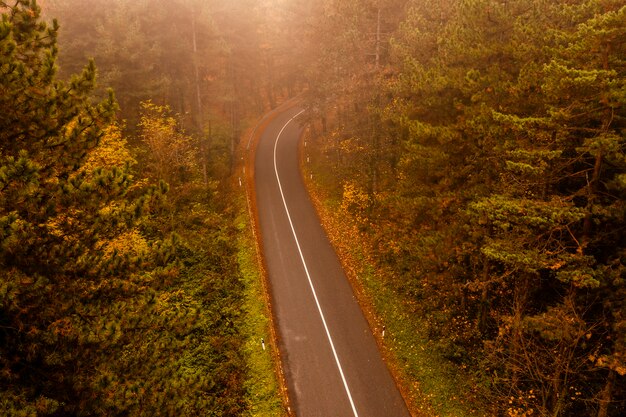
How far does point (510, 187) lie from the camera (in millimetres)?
13258

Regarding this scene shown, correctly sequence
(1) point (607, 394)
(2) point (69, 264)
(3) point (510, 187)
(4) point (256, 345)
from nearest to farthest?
(2) point (69, 264) → (1) point (607, 394) → (3) point (510, 187) → (4) point (256, 345)

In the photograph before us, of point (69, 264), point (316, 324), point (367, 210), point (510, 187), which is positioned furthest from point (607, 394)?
point (367, 210)

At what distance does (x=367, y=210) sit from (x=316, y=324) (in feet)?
32.2

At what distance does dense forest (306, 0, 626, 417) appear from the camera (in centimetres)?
1116

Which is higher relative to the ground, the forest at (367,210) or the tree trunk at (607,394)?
the forest at (367,210)

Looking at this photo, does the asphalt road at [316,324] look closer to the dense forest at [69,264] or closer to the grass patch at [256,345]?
the grass patch at [256,345]

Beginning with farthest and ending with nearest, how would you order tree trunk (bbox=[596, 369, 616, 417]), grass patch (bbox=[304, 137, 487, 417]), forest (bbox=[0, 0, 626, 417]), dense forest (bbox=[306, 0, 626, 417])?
grass patch (bbox=[304, 137, 487, 417])
tree trunk (bbox=[596, 369, 616, 417])
dense forest (bbox=[306, 0, 626, 417])
forest (bbox=[0, 0, 626, 417])

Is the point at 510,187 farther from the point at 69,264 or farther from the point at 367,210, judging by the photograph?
the point at 367,210

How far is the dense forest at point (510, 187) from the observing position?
11.2 m

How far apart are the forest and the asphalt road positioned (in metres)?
1.15

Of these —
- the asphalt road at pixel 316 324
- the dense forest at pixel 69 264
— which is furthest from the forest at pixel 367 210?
the asphalt road at pixel 316 324

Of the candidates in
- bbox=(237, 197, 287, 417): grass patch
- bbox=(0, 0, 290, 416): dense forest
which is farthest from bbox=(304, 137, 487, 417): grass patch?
bbox=(0, 0, 290, 416): dense forest

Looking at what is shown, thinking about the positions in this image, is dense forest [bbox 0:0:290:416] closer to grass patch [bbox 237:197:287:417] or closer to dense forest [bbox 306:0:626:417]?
grass patch [bbox 237:197:287:417]

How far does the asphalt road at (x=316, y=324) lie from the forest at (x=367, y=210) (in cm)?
115
